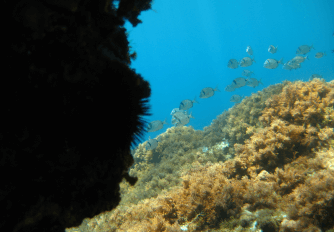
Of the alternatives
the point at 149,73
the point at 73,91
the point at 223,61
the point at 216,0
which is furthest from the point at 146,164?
the point at 223,61

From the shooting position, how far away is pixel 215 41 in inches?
4973

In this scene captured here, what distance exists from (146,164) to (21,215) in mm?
8255

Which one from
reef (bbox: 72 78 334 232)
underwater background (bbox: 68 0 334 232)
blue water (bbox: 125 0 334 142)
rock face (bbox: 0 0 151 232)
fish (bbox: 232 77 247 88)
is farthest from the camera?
blue water (bbox: 125 0 334 142)

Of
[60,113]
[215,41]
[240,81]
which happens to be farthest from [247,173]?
[215,41]

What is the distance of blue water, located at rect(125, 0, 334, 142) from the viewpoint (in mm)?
83062

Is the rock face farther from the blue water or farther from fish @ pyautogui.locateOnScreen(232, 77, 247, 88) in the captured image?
the blue water

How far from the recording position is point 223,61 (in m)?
144

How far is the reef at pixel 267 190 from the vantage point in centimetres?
311

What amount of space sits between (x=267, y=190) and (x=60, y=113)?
404cm

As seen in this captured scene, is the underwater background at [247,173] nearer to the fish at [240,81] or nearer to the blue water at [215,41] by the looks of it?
the fish at [240,81]

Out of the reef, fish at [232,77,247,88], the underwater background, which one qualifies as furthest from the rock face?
fish at [232,77,247,88]

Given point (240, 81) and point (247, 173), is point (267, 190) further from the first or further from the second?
point (240, 81)

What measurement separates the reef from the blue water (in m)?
65.4

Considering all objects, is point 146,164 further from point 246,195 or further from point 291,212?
point 291,212
